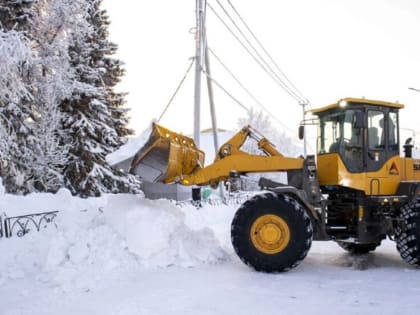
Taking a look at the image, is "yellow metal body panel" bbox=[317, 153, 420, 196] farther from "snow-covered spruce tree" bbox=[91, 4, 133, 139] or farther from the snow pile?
"snow-covered spruce tree" bbox=[91, 4, 133, 139]

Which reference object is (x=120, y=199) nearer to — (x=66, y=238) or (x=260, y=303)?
(x=66, y=238)

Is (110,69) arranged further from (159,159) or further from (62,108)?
(159,159)

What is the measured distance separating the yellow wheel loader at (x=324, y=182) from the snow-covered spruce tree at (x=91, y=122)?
1222cm

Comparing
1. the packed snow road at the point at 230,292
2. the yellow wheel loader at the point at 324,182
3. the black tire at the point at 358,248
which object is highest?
the yellow wheel loader at the point at 324,182

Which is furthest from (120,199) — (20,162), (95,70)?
(95,70)

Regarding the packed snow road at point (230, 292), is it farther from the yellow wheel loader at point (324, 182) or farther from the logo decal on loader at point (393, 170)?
the logo decal on loader at point (393, 170)

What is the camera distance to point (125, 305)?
534 centimetres

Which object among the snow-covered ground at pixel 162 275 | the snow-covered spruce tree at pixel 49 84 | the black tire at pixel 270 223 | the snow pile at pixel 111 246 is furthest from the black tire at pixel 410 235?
the snow-covered spruce tree at pixel 49 84

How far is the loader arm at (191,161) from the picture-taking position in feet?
24.9

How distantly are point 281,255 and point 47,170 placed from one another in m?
13.6

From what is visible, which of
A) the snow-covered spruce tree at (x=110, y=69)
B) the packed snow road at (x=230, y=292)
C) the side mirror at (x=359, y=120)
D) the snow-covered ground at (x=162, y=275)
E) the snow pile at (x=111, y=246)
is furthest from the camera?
the snow-covered spruce tree at (x=110, y=69)

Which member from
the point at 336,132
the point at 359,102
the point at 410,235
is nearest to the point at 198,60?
the point at 336,132

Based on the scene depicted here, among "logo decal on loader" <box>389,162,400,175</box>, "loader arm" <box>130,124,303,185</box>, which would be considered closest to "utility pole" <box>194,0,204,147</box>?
"loader arm" <box>130,124,303,185</box>

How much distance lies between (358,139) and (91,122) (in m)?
14.4
